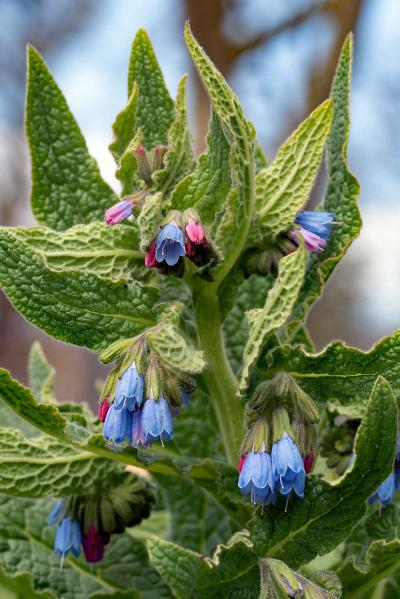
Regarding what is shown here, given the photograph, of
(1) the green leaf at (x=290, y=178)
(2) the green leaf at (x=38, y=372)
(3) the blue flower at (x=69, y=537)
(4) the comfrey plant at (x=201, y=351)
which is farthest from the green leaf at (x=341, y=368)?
(2) the green leaf at (x=38, y=372)

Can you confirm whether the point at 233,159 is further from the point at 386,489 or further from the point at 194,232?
the point at 386,489

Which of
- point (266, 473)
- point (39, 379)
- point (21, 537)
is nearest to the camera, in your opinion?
point (266, 473)

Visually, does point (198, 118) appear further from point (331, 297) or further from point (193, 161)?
point (193, 161)

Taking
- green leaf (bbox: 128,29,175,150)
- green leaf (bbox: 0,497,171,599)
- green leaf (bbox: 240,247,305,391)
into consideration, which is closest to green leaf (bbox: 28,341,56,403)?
green leaf (bbox: 0,497,171,599)

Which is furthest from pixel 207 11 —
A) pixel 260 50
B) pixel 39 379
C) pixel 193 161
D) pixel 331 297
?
pixel 193 161

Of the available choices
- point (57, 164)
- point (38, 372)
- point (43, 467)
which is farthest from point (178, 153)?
point (38, 372)

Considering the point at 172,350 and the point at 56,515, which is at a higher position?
the point at 172,350
